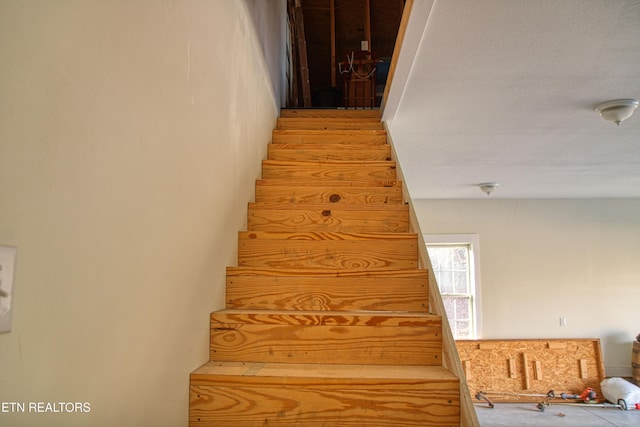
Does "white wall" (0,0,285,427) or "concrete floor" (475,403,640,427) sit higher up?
"white wall" (0,0,285,427)

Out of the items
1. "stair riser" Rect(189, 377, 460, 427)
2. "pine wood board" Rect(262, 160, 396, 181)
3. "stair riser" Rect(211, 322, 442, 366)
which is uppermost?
"pine wood board" Rect(262, 160, 396, 181)

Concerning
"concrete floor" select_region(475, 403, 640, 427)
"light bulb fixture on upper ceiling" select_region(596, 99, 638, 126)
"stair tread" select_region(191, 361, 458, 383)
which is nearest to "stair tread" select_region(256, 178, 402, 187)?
"stair tread" select_region(191, 361, 458, 383)

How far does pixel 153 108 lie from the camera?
104cm

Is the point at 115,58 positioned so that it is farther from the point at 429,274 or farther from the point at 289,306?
the point at 429,274

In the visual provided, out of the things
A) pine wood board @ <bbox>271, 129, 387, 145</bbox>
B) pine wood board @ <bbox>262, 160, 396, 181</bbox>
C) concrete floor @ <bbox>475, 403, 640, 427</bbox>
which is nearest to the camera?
pine wood board @ <bbox>262, 160, 396, 181</bbox>

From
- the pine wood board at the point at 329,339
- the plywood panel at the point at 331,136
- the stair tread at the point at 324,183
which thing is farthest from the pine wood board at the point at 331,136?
the pine wood board at the point at 329,339

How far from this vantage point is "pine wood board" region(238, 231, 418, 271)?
1.88 m

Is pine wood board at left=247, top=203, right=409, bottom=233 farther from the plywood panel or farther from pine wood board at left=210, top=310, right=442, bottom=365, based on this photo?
the plywood panel

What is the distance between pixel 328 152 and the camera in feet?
9.45

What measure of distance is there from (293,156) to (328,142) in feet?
1.30

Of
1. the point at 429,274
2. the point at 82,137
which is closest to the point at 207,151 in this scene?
the point at 82,137

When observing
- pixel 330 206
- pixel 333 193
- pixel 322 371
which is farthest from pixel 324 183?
A: pixel 322 371

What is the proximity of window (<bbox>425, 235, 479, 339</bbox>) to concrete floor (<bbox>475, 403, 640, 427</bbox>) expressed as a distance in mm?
946

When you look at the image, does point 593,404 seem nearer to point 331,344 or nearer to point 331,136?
point 331,136
